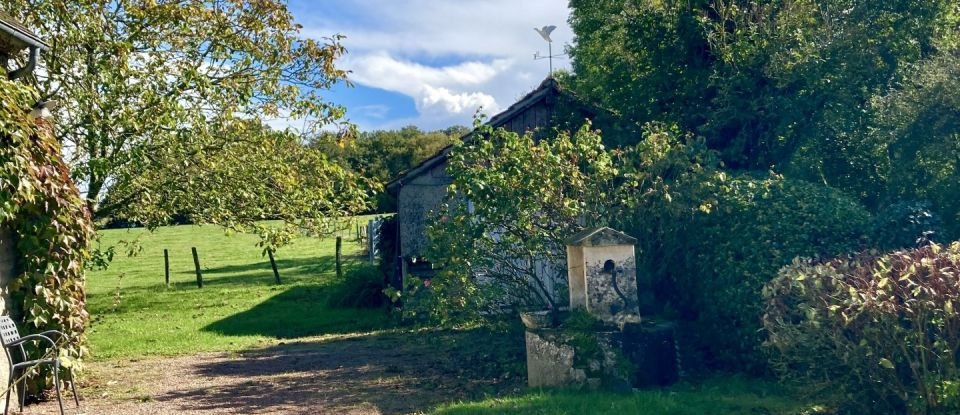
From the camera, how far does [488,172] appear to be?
9.95 m

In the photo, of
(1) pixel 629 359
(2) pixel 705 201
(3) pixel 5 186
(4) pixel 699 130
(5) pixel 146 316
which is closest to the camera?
(3) pixel 5 186

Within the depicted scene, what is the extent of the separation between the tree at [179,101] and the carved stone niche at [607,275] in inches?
274

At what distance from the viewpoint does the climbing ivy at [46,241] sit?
843 cm

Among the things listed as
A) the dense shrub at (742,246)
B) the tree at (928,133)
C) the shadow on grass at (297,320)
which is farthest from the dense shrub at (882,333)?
the shadow on grass at (297,320)

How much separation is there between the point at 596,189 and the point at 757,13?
485 cm

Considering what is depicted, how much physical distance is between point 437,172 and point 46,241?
8.78 m

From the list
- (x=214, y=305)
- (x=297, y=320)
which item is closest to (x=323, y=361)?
(x=297, y=320)

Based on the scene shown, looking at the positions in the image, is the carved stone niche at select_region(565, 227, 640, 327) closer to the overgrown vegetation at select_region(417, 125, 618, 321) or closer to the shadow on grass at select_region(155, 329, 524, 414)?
the overgrown vegetation at select_region(417, 125, 618, 321)

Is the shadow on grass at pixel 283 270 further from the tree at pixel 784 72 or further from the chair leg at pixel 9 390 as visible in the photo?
the chair leg at pixel 9 390

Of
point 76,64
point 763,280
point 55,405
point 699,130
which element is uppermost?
point 76,64

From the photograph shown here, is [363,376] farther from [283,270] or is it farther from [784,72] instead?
[283,270]

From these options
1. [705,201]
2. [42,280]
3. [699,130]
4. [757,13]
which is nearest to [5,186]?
[42,280]

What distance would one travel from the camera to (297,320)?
17.5 metres

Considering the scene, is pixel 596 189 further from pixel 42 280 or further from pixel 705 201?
pixel 42 280
